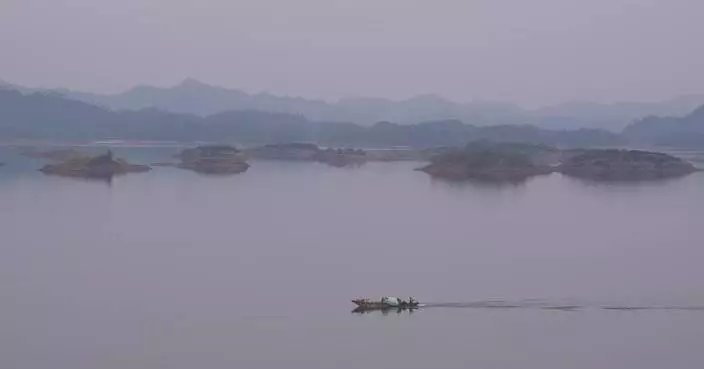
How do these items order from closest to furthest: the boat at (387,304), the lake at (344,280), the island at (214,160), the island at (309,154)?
the lake at (344,280) → the boat at (387,304) → the island at (214,160) → the island at (309,154)

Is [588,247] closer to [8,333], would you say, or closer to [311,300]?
[311,300]

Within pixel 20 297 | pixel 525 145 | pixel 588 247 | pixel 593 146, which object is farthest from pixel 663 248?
pixel 593 146

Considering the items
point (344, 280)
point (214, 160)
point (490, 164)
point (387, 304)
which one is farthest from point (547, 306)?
point (214, 160)

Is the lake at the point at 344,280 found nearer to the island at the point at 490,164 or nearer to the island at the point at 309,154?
the island at the point at 490,164

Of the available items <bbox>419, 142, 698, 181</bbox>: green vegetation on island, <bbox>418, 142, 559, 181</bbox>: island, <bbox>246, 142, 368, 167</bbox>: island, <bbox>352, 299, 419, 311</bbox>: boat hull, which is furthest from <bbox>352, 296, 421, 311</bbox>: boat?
<bbox>246, 142, 368, 167</bbox>: island

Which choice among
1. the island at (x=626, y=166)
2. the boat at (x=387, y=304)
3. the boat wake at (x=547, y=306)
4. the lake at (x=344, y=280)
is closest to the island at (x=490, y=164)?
the island at (x=626, y=166)

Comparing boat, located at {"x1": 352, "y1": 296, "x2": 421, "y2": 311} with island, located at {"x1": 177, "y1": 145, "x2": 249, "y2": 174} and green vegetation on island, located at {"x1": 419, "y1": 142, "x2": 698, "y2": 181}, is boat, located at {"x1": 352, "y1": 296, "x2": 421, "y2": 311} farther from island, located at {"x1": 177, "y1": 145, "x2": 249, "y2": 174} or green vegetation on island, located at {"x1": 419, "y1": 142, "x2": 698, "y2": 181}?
island, located at {"x1": 177, "y1": 145, "x2": 249, "y2": 174}

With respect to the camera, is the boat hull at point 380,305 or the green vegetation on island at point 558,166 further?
the green vegetation on island at point 558,166

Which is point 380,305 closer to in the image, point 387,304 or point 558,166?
point 387,304
